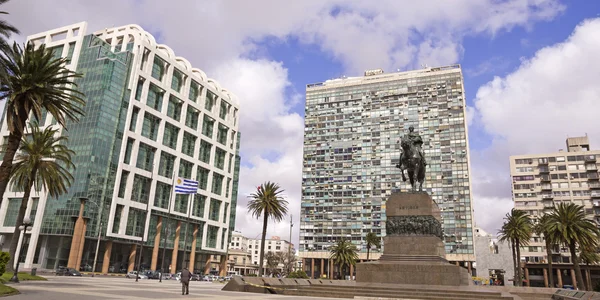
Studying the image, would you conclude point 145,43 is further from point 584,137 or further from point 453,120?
point 584,137

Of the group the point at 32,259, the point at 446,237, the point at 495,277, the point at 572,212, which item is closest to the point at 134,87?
the point at 32,259

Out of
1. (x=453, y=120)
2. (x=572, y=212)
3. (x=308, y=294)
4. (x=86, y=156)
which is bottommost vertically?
(x=308, y=294)

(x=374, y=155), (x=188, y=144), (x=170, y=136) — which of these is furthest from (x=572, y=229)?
(x=188, y=144)

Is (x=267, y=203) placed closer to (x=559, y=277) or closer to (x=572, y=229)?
(x=572, y=229)

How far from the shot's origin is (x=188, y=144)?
9106 centimetres

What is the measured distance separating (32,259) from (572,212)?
3157 inches

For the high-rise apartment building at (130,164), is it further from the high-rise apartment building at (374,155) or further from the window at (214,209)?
the high-rise apartment building at (374,155)

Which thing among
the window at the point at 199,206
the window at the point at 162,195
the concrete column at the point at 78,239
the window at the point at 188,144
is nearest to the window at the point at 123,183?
the concrete column at the point at 78,239

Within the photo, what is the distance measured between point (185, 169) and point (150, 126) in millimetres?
12765

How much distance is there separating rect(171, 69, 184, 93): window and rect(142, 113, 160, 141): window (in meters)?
9.79

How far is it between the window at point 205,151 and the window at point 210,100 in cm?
892

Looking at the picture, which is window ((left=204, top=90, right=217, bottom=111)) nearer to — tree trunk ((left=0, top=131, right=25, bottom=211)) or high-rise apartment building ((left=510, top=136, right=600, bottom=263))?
tree trunk ((left=0, top=131, right=25, bottom=211))

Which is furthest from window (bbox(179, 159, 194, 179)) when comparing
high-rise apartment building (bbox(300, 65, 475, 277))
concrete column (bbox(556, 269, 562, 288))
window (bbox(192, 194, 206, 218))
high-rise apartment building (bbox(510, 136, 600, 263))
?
concrete column (bbox(556, 269, 562, 288))

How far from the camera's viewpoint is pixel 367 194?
113438 millimetres
